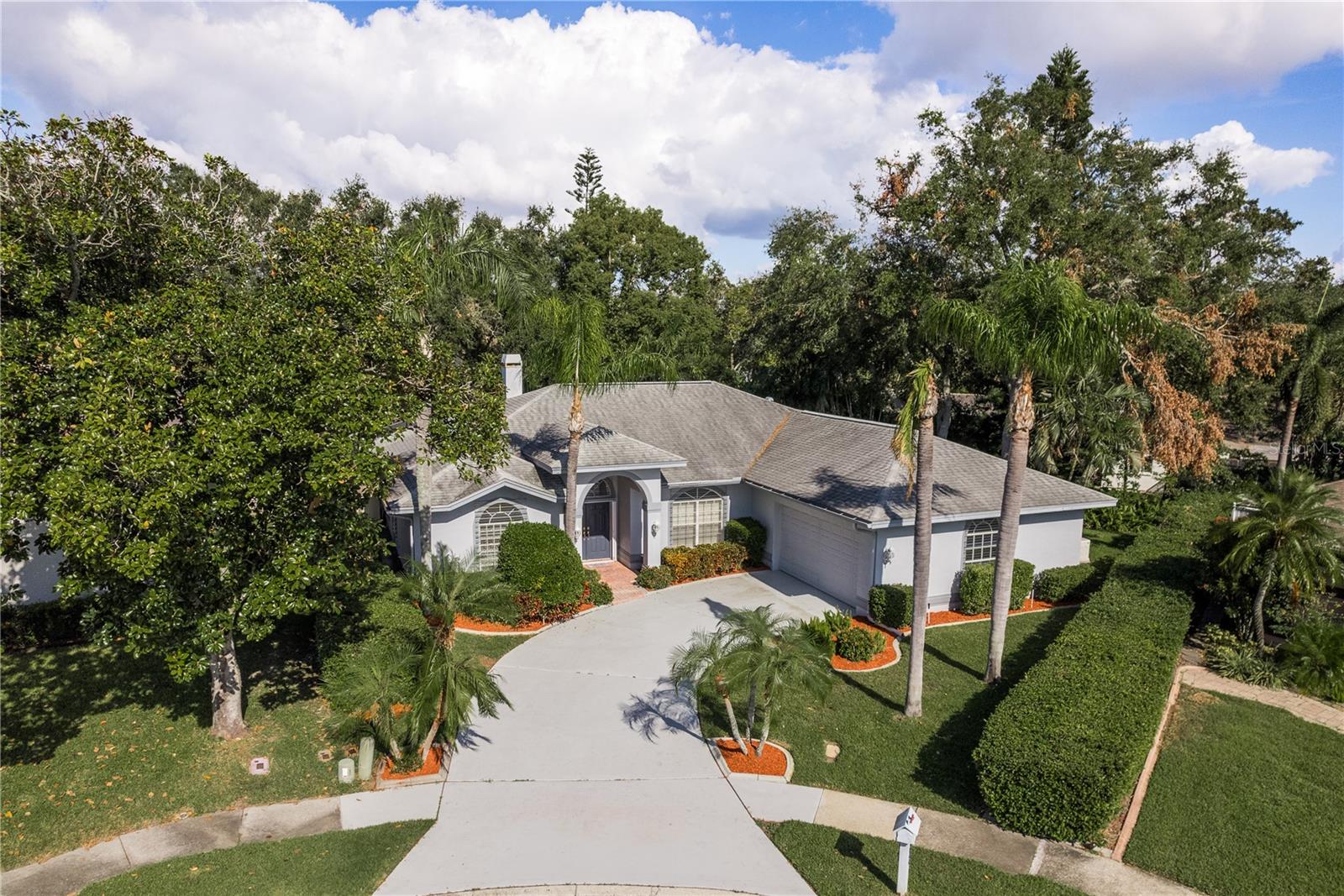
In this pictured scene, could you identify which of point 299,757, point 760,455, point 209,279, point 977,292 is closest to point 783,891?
point 299,757

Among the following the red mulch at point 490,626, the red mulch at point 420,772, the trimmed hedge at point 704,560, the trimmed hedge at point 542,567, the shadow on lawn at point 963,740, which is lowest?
the shadow on lawn at point 963,740

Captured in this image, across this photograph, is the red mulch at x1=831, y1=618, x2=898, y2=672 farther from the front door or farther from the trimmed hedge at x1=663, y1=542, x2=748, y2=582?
the front door

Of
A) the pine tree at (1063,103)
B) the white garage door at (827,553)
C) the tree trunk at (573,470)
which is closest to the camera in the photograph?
→ the white garage door at (827,553)

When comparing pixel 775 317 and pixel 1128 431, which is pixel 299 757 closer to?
pixel 1128 431

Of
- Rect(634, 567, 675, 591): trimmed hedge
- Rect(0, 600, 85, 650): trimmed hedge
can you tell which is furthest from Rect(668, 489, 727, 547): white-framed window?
Rect(0, 600, 85, 650): trimmed hedge

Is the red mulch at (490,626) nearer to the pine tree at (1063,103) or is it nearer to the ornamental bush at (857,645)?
the ornamental bush at (857,645)

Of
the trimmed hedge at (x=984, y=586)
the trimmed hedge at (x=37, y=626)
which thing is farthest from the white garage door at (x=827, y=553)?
the trimmed hedge at (x=37, y=626)

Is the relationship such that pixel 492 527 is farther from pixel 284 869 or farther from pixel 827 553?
pixel 284 869
